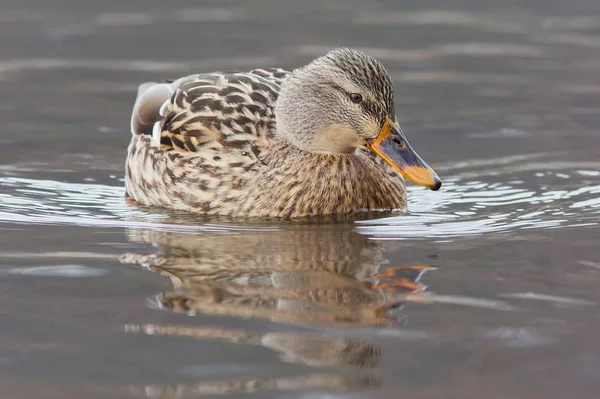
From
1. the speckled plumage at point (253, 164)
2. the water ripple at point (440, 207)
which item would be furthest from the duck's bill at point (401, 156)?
the water ripple at point (440, 207)

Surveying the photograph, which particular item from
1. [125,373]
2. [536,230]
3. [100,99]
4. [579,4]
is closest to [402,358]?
[125,373]

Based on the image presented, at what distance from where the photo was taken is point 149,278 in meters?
6.80

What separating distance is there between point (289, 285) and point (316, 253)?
83 cm

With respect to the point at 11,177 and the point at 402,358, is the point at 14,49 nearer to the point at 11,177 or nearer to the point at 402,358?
the point at 11,177

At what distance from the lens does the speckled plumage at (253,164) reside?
8688mm

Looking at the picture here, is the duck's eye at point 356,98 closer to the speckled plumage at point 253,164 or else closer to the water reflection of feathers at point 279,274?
the speckled plumage at point 253,164

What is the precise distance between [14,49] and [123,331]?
29.0 feet

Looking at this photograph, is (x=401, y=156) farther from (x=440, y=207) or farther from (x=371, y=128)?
(x=440, y=207)

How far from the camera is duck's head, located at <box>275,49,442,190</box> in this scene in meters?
8.30

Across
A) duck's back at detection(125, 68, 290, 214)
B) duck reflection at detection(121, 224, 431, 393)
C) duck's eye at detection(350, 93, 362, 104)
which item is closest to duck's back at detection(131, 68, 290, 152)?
duck's back at detection(125, 68, 290, 214)

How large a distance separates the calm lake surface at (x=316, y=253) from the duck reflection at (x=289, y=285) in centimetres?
2

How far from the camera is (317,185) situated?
28.7 feet

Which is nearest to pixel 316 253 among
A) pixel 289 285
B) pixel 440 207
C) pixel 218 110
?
pixel 289 285

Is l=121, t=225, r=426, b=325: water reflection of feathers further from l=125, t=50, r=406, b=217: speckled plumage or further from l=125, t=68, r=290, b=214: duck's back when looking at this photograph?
l=125, t=68, r=290, b=214: duck's back
